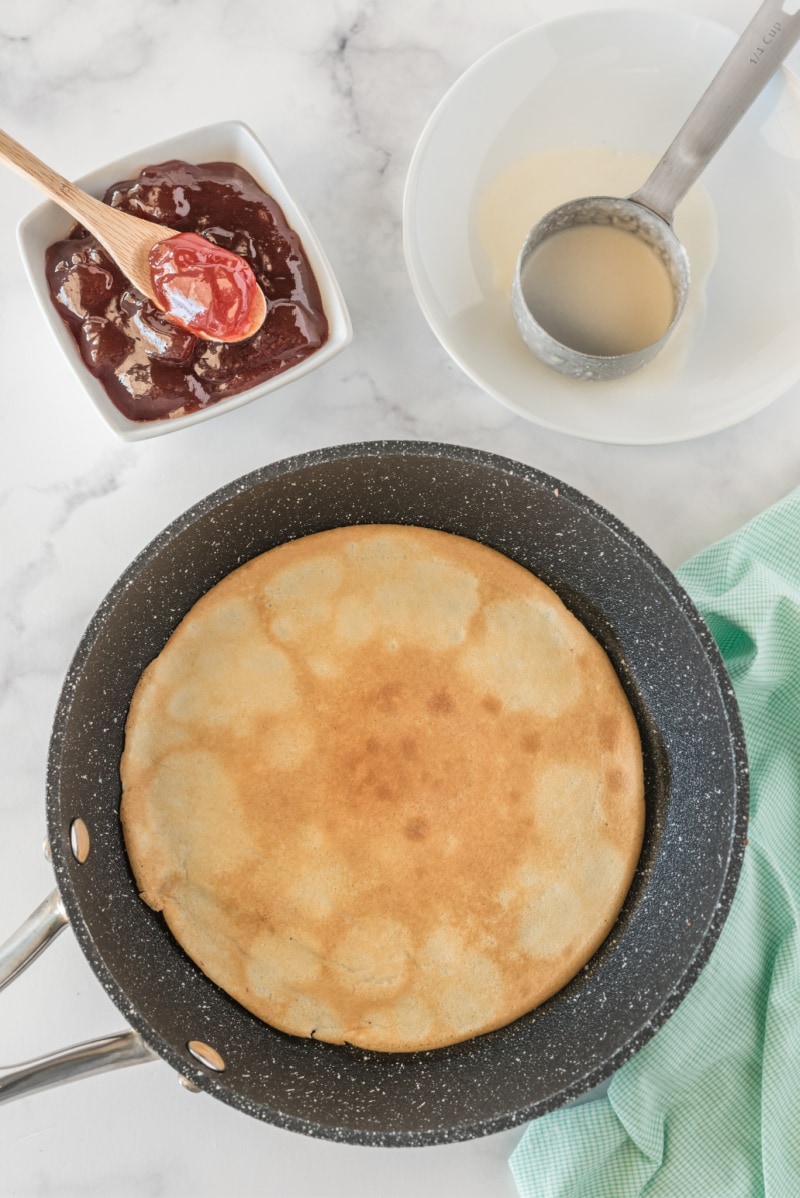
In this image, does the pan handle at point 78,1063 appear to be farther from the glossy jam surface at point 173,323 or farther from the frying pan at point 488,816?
the glossy jam surface at point 173,323

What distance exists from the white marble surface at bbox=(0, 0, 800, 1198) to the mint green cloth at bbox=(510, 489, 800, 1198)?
10cm

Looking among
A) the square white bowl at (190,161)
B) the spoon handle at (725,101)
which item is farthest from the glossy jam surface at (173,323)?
the spoon handle at (725,101)

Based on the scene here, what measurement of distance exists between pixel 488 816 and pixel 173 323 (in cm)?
66

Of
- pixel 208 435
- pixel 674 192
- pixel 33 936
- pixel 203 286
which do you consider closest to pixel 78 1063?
pixel 33 936

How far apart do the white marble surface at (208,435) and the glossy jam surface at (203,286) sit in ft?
0.53

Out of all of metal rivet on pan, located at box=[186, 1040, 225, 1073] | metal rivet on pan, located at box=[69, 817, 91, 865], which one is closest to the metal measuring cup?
metal rivet on pan, located at box=[69, 817, 91, 865]

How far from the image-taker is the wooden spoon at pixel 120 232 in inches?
42.2

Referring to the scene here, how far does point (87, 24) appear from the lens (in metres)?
1.26

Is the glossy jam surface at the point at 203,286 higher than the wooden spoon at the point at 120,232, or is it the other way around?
the wooden spoon at the point at 120,232

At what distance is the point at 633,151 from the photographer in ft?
3.98

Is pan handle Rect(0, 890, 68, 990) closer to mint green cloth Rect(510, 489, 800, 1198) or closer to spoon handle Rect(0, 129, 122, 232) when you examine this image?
mint green cloth Rect(510, 489, 800, 1198)

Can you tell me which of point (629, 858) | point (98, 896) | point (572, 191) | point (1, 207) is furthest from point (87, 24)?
point (629, 858)

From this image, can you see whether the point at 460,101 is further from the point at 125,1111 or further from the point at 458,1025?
the point at 125,1111

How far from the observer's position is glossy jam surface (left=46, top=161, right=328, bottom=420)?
1.11 metres
